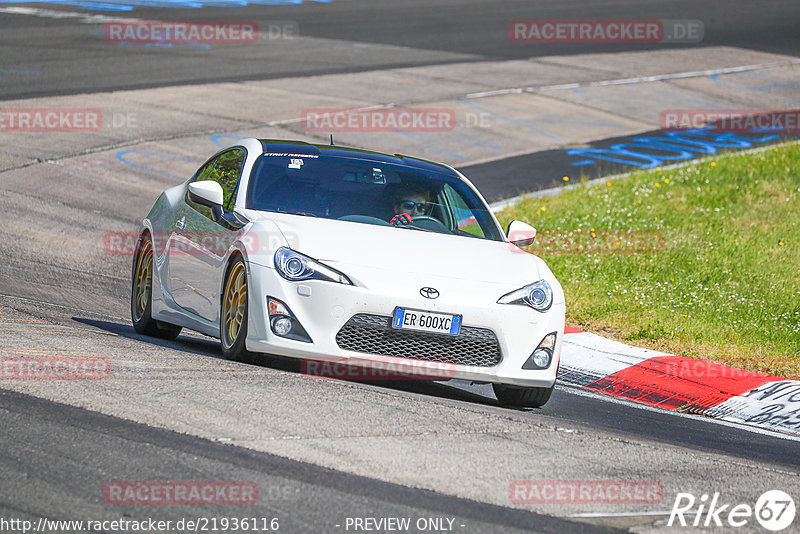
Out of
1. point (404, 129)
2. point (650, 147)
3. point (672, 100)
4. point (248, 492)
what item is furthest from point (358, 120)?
point (248, 492)

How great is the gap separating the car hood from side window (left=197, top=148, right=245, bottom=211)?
1.85 ft

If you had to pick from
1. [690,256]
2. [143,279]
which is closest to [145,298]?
[143,279]

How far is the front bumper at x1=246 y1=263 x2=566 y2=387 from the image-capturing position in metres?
7.25

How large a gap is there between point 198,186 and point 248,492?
353 centimetres

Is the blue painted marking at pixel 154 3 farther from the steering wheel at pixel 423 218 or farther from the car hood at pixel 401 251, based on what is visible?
the car hood at pixel 401 251

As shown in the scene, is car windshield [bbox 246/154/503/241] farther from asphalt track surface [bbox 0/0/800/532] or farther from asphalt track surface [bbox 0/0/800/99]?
asphalt track surface [bbox 0/0/800/99]

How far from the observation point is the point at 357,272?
732 cm

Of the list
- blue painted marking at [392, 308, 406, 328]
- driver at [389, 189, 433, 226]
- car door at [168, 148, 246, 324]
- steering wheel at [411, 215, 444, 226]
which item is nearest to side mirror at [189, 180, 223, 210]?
car door at [168, 148, 246, 324]

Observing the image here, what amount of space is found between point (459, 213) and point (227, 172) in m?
1.71

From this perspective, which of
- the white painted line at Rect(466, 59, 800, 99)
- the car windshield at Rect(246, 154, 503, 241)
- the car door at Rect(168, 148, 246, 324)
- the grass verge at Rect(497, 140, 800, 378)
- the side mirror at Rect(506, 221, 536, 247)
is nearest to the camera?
the car door at Rect(168, 148, 246, 324)

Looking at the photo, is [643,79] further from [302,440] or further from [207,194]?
[302,440]

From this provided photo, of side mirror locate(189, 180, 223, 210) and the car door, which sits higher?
side mirror locate(189, 180, 223, 210)

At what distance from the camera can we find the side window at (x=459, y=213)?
8781mm

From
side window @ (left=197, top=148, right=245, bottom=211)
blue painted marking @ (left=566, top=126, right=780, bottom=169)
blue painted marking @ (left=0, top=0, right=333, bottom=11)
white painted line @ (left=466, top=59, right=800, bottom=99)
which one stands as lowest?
blue painted marking @ (left=566, top=126, right=780, bottom=169)
